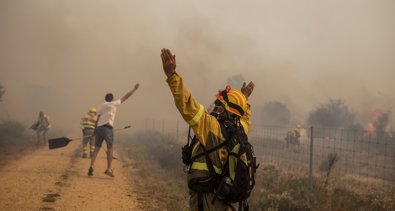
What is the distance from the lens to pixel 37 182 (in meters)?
7.48

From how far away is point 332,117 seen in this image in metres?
40.0

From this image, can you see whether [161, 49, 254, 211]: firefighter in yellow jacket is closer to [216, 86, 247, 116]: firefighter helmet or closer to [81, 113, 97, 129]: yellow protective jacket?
[216, 86, 247, 116]: firefighter helmet

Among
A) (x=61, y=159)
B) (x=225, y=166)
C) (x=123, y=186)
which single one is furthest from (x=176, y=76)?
(x=61, y=159)

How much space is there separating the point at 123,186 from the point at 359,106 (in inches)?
2381

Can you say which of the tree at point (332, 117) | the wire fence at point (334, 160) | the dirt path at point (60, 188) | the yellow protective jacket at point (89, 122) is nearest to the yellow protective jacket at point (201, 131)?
the dirt path at point (60, 188)

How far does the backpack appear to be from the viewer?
291 cm

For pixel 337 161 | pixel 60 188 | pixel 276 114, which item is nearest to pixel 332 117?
pixel 276 114

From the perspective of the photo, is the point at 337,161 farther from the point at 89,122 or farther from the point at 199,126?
the point at 199,126

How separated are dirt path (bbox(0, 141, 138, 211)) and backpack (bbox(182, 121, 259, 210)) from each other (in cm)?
369

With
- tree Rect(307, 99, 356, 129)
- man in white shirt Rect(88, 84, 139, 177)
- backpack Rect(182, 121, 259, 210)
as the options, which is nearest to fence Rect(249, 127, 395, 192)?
man in white shirt Rect(88, 84, 139, 177)

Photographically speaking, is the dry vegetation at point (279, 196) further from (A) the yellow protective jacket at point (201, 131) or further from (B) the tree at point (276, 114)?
(B) the tree at point (276, 114)

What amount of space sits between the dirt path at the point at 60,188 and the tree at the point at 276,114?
140ft

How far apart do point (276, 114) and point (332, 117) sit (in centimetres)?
1214

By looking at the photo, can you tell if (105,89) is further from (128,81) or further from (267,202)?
(267,202)
